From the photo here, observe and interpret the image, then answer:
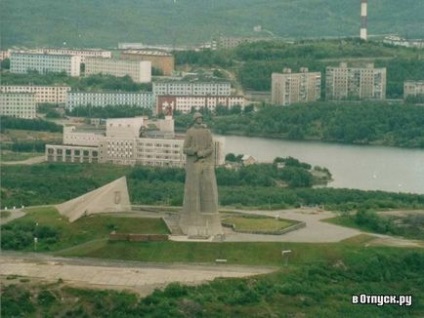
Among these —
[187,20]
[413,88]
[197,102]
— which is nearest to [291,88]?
[197,102]

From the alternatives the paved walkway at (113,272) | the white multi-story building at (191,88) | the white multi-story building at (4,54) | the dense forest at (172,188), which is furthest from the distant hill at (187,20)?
the paved walkway at (113,272)

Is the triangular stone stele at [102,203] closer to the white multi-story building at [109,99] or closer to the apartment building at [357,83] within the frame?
the white multi-story building at [109,99]

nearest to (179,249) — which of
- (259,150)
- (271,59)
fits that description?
(259,150)

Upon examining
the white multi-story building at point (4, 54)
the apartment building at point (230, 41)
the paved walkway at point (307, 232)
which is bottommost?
the paved walkway at point (307, 232)

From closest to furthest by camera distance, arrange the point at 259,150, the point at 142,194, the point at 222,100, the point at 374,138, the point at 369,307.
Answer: the point at 369,307 → the point at 142,194 → the point at 259,150 → the point at 374,138 → the point at 222,100

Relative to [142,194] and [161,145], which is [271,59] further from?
[142,194]

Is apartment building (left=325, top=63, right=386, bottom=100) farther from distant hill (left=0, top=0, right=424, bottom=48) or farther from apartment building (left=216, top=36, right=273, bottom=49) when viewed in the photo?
distant hill (left=0, top=0, right=424, bottom=48)
